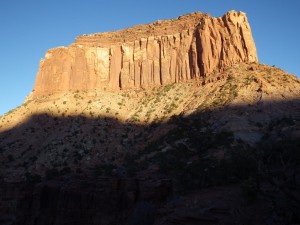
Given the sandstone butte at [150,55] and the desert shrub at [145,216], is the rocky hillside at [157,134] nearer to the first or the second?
the desert shrub at [145,216]

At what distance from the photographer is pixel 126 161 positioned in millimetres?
41219

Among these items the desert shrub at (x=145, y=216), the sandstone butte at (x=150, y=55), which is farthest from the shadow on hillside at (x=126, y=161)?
the sandstone butte at (x=150, y=55)

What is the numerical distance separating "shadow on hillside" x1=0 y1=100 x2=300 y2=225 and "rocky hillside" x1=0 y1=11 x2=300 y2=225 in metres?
0.11

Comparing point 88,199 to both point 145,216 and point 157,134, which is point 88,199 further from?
point 157,134

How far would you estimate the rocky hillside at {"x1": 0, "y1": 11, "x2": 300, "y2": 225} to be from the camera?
63.7 feet

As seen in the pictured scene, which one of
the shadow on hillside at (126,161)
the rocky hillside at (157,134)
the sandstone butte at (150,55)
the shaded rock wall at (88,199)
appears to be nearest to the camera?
the rocky hillside at (157,134)

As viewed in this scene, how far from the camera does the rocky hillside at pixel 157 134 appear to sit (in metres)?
19.4

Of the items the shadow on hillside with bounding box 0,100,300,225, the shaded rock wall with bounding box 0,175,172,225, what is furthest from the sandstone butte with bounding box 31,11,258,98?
the shaded rock wall with bounding box 0,175,172,225

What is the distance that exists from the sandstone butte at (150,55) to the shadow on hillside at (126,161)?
1047 centimetres

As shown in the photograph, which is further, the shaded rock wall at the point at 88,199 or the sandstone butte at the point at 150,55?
the sandstone butte at the point at 150,55

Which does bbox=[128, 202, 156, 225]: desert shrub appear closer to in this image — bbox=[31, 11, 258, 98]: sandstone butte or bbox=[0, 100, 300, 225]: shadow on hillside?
bbox=[0, 100, 300, 225]: shadow on hillside

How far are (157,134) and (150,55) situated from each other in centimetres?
2091

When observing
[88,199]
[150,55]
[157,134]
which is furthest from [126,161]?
[150,55]

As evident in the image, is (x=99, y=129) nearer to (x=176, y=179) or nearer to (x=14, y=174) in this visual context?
(x=14, y=174)
